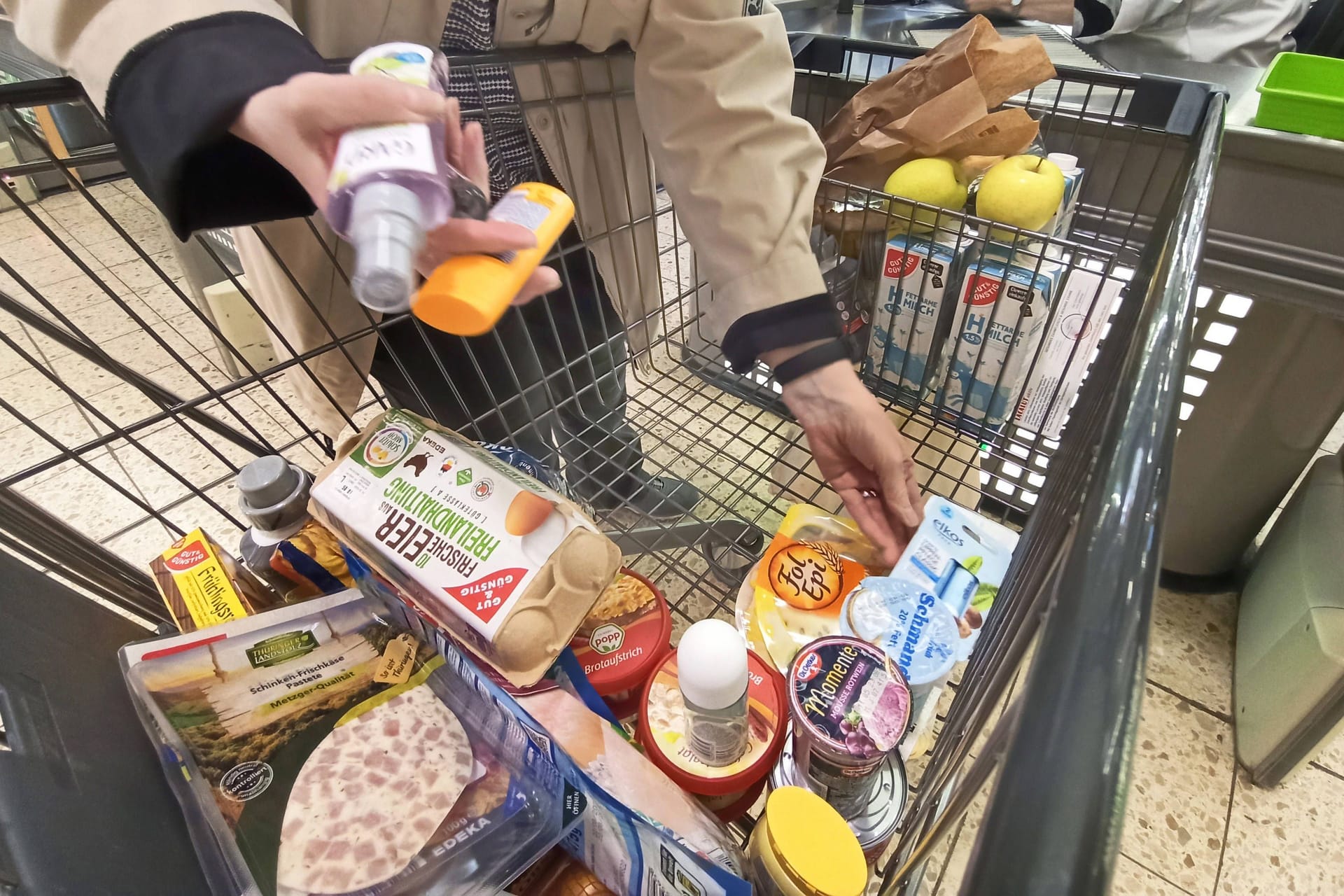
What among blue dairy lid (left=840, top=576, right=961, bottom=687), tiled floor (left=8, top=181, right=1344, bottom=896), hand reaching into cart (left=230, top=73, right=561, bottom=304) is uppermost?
hand reaching into cart (left=230, top=73, right=561, bottom=304)

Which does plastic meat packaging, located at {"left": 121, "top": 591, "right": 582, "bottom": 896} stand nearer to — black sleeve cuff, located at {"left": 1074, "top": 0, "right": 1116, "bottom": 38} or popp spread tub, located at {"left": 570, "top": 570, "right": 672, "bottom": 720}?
popp spread tub, located at {"left": 570, "top": 570, "right": 672, "bottom": 720}

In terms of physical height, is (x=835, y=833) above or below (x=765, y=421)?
above

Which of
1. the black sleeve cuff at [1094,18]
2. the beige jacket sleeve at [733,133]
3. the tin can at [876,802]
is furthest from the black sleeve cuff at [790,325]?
the black sleeve cuff at [1094,18]

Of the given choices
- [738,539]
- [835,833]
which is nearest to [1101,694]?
[835,833]

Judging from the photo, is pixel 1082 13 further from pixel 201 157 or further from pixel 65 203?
pixel 65 203

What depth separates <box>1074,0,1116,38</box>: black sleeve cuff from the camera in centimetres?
111

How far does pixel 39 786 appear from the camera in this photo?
0.33m

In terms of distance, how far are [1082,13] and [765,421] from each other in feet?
3.02

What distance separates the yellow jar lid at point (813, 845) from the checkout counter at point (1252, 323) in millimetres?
669

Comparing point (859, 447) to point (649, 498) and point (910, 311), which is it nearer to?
point (910, 311)

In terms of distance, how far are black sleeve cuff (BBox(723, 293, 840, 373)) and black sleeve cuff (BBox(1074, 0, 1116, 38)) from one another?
0.91 metres

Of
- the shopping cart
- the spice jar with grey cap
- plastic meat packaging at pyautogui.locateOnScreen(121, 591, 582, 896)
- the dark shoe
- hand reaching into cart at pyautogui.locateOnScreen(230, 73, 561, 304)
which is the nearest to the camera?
the shopping cart

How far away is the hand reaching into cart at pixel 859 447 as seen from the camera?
661mm

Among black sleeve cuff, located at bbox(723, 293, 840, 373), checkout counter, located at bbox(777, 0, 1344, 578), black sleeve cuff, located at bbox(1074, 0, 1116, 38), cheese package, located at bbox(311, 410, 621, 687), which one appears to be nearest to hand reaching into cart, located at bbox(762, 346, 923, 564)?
black sleeve cuff, located at bbox(723, 293, 840, 373)
